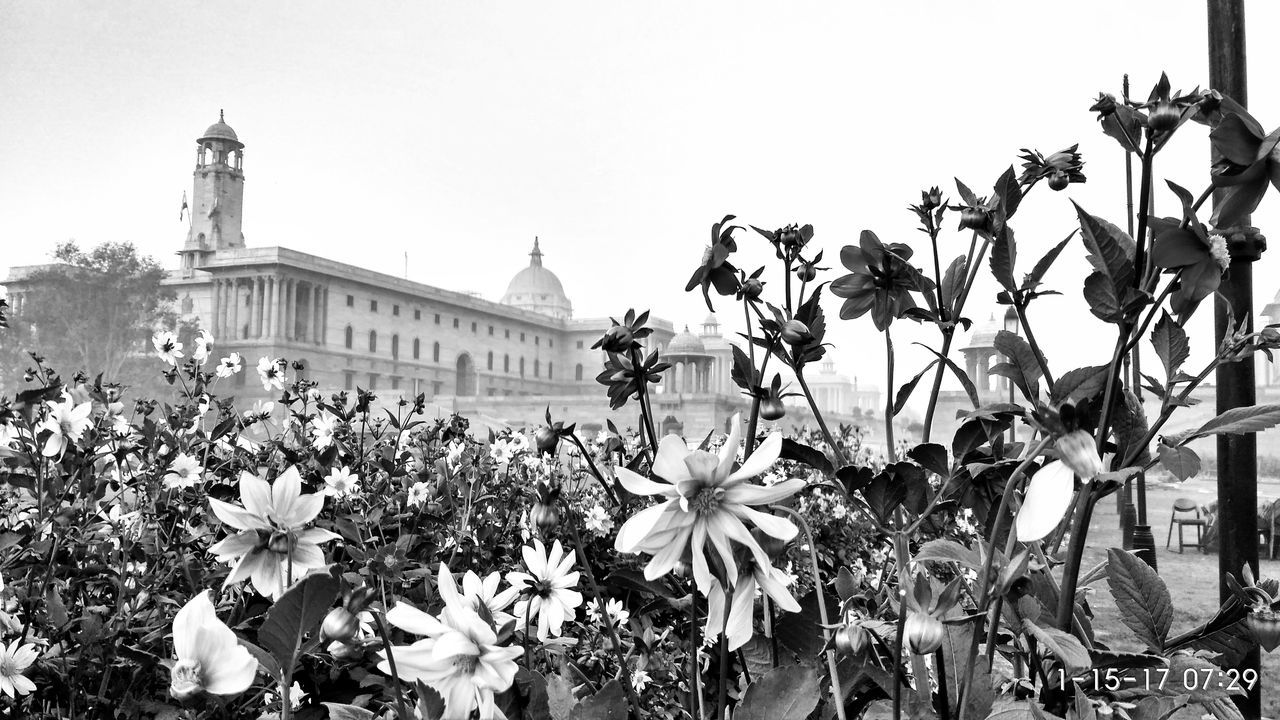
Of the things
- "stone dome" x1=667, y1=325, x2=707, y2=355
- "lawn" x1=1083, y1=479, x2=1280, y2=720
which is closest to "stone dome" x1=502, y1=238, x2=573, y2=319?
"stone dome" x1=667, y1=325, x2=707, y2=355

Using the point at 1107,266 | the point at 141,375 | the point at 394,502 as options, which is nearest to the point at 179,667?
the point at 1107,266

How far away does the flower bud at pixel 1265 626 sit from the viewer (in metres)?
0.62

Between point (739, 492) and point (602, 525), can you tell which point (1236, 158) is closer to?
point (739, 492)

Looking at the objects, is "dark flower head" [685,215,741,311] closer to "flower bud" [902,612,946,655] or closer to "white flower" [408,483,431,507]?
"flower bud" [902,612,946,655]

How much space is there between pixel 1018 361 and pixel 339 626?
23.4 inches

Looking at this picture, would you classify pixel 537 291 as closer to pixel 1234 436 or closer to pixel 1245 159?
pixel 1234 436

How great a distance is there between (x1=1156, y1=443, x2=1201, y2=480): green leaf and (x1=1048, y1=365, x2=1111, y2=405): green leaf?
0.10 m

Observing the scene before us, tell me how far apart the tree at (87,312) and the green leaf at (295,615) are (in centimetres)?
3496

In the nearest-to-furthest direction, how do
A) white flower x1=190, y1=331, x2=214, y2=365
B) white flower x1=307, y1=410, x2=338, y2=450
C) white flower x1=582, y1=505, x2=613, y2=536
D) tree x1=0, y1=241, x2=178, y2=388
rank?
white flower x1=582, y1=505, x2=613, y2=536, white flower x1=307, y1=410, x2=338, y2=450, white flower x1=190, y1=331, x2=214, y2=365, tree x1=0, y1=241, x2=178, y2=388

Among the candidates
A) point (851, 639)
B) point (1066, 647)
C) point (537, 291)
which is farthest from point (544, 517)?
point (537, 291)

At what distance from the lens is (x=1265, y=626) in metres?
0.62

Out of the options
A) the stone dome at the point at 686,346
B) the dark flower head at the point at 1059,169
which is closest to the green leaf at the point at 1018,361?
the dark flower head at the point at 1059,169

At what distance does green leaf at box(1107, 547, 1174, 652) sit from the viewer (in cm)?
73

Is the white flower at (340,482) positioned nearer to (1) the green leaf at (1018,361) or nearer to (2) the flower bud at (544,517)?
(2) the flower bud at (544,517)
